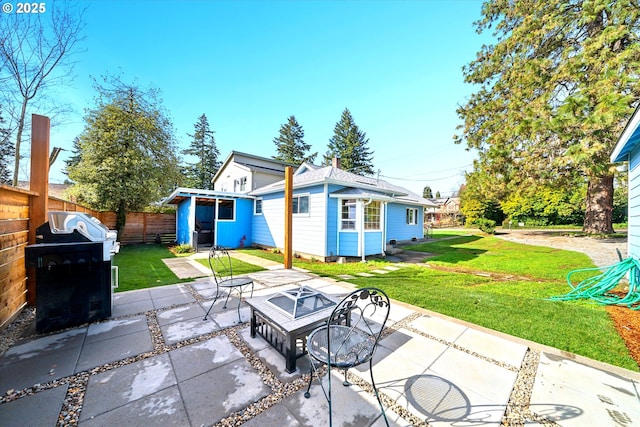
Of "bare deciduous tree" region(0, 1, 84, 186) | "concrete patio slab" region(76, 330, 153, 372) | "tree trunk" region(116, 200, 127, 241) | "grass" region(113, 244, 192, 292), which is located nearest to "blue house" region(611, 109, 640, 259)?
"concrete patio slab" region(76, 330, 153, 372)

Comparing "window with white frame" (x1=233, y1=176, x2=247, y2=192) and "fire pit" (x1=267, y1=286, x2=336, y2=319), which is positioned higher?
"window with white frame" (x1=233, y1=176, x2=247, y2=192)

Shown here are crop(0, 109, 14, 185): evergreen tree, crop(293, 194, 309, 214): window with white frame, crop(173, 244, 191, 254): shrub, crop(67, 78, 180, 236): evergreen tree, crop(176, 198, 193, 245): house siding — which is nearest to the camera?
crop(0, 109, 14, 185): evergreen tree

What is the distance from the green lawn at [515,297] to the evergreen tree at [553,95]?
4372 mm

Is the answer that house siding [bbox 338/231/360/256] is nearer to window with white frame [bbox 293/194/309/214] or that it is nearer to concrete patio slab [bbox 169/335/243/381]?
window with white frame [bbox 293/194/309/214]

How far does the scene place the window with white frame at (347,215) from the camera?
8938 mm

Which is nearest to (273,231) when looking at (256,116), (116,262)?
(116,262)

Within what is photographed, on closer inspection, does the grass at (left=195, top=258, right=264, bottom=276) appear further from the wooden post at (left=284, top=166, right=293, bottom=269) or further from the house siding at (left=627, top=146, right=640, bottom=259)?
the house siding at (left=627, top=146, right=640, bottom=259)

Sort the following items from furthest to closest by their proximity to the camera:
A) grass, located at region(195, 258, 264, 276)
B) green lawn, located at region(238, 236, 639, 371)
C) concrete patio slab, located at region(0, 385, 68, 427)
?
1. grass, located at region(195, 258, 264, 276)
2. green lawn, located at region(238, 236, 639, 371)
3. concrete patio slab, located at region(0, 385, 68, 427)

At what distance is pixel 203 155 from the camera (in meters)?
31.6

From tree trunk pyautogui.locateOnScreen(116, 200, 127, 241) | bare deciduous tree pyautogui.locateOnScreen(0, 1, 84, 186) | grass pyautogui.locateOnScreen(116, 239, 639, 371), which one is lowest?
grass pyautogui.locateOnScreen(116, 239, 639, 371)

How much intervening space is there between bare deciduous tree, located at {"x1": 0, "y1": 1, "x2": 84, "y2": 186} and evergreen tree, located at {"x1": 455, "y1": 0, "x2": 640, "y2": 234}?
15549 millimetres

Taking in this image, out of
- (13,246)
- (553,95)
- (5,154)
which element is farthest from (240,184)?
(553,95)

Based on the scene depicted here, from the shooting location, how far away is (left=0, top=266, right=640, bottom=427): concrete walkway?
1771 mm

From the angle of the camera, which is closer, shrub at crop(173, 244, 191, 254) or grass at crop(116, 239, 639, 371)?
grass at crop(116, 239, 639, 371)
